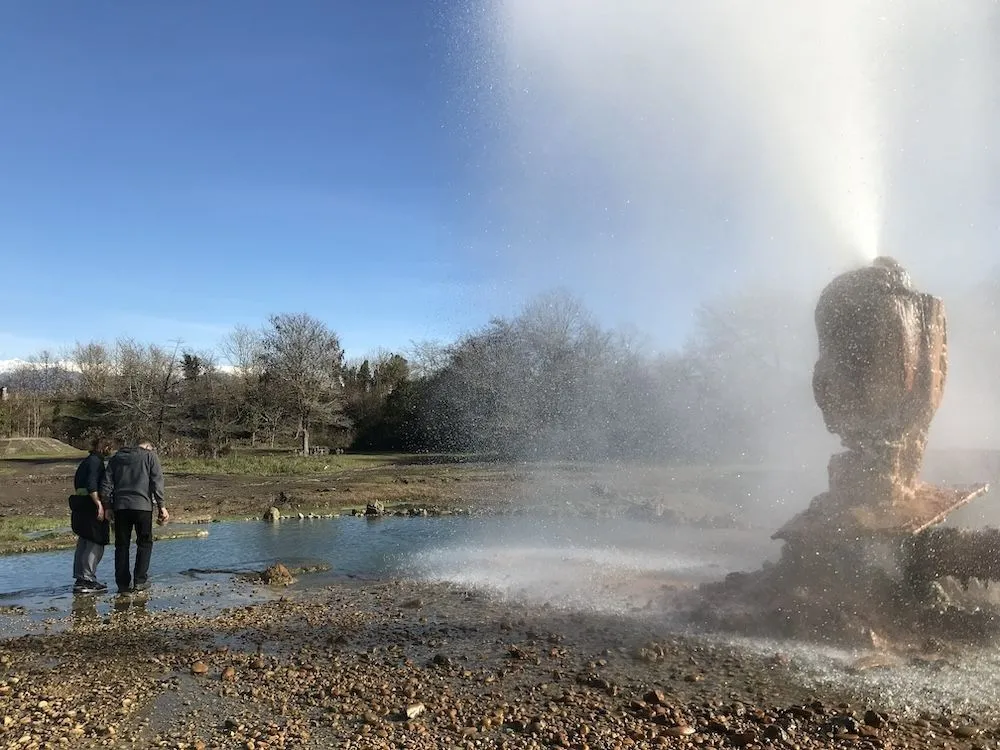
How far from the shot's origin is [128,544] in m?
10.6

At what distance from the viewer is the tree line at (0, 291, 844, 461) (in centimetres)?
3347

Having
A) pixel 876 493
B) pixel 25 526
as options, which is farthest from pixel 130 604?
pixel 876 493

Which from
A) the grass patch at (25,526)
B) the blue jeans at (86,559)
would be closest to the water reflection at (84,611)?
the blue jeans at (86,559)

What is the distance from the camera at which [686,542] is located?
15773 millimetres

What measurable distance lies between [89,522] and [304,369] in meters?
38.7

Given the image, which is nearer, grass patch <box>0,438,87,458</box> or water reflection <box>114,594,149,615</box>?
water reflection <box>114,594,149,615</box>

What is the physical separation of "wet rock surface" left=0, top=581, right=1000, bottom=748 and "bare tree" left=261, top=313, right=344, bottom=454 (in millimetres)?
36561

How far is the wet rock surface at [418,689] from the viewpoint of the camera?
5402 millimetres

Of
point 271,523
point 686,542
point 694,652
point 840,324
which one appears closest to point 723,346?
point 686,542

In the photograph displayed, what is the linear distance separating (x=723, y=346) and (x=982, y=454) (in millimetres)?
22296

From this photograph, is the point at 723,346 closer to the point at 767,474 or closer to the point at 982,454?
the point at 767,474

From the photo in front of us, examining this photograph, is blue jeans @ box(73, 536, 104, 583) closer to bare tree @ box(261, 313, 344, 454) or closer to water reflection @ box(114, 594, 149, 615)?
water reflection @ box(114, 594, 149, 615)

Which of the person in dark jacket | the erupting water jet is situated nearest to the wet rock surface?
the erupting water jet

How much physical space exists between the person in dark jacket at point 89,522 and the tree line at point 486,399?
2224 cm
